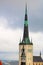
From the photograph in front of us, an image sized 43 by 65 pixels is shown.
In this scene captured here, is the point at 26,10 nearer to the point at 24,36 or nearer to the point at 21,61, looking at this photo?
the point at 24,36

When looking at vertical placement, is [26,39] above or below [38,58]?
above

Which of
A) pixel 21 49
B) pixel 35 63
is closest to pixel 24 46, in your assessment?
pixel 21 49

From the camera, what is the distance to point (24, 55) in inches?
2082

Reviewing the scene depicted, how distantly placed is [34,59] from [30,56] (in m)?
1.19

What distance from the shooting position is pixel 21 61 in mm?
51062

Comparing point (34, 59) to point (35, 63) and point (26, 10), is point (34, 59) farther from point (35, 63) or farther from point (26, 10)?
point (26, 10)

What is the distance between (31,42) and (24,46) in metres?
1.59

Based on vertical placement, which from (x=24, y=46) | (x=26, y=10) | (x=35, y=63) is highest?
(x=26, y=10)

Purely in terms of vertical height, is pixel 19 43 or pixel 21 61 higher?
pixel 19 43

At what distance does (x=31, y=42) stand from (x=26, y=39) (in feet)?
4.30

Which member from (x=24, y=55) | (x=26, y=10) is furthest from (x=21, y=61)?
(x=26, y=10)

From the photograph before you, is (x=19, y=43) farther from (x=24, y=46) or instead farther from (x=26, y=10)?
(x=26, y=10)

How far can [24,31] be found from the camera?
172 ft

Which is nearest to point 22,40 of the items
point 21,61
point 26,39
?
point 26,39
